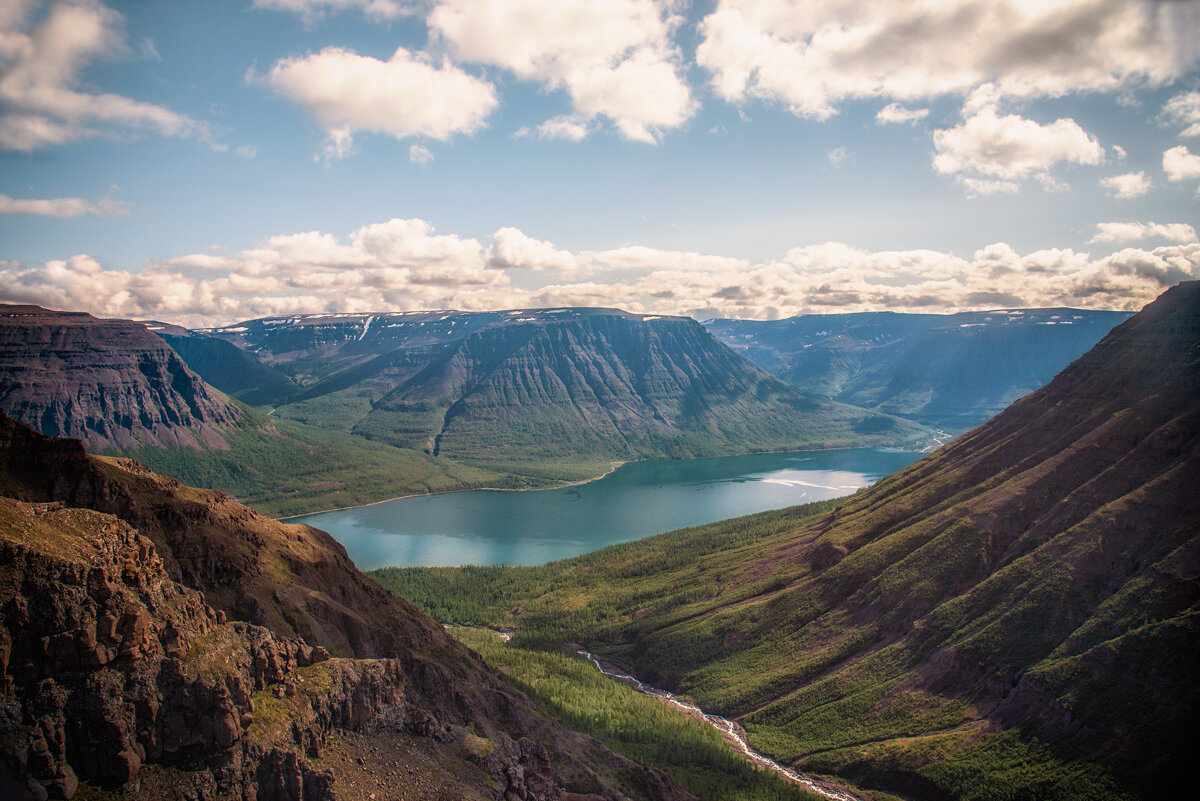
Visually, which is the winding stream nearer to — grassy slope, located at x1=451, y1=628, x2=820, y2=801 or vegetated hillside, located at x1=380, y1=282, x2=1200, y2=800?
vegetated hillside, located at x1=380, y1=282, x2=1200, y2=800

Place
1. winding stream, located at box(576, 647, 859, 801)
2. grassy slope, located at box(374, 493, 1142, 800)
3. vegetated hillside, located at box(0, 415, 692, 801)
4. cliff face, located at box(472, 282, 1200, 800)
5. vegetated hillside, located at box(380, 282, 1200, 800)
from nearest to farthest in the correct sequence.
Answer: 1. vegetated hillside, located at box(0, 415, 692, 801)
2. cliff face, located at box(472, 282, 1200, 800)
3. vegetated hillside, located at box(380, 282, 1200, 800)
4. grassy slope, located at box(374, 493, 1142, 800)
5. winding stream, located at box(576, 647, 859, 801)

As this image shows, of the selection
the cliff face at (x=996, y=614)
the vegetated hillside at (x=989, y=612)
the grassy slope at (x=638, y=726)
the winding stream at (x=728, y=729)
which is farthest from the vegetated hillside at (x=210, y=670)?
the cliff face at (x=996, y=614)

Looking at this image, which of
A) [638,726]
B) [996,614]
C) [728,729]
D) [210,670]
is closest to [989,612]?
[996,614]

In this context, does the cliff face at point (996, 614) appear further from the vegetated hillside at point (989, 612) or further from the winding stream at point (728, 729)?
the winding stream at point (728, 729)

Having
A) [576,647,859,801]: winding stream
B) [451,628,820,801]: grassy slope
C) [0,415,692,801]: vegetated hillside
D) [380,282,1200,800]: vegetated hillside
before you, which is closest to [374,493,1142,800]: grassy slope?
[380,282,1200,800]: vegetated hillside

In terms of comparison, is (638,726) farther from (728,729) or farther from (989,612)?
(989,612)

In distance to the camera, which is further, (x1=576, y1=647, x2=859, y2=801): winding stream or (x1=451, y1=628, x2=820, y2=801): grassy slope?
(x1=576, y1=647, x2=859, y2=801): winding stream

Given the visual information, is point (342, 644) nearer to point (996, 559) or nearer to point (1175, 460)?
point (996, 559)
